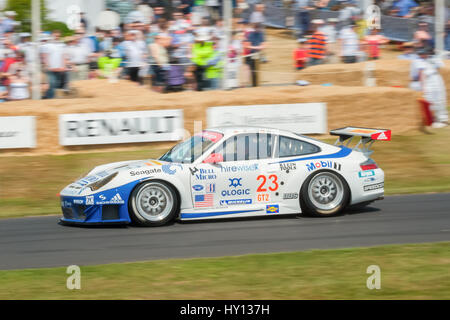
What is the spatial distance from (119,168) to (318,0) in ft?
36.3

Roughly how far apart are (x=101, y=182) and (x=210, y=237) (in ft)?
5.38

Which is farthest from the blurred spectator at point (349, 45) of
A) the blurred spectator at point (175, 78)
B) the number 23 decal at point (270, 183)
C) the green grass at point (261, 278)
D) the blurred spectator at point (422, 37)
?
the green grass at point (261, 278)

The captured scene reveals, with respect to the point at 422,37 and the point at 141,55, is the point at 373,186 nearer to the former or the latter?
the point at 141,55

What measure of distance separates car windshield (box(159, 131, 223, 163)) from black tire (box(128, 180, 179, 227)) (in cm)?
54

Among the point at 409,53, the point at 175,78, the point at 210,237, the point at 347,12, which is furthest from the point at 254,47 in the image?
the point at 210,237

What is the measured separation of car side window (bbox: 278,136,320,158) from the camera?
9.56 metres

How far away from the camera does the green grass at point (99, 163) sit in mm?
11992

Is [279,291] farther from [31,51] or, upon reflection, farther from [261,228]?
[31,51]

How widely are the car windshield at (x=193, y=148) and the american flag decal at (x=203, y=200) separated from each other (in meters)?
0.49

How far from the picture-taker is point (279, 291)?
6035 millimetres

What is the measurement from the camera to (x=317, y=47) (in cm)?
1741

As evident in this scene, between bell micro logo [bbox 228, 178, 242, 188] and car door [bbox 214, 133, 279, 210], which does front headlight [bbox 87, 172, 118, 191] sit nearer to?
car door [bbox 214, 133, 279, 210]

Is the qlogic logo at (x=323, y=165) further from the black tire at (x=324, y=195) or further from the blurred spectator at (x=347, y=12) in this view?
the blurred spectator at (x=347, y=12)

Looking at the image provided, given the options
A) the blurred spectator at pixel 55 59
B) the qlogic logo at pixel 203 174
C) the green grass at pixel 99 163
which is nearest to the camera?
the qlogic logo at pixel 203 174
